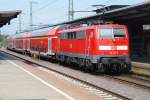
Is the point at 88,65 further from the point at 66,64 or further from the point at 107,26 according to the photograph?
the point at 66,64

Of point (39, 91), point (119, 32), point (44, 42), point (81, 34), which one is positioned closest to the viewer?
point (39, 91)

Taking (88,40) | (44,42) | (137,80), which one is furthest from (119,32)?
(44,42)

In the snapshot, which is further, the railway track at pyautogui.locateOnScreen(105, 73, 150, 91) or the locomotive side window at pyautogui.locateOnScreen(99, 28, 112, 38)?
the locomotive side window at pyautogui.locateOnScreen(99, 28, 112, 38)

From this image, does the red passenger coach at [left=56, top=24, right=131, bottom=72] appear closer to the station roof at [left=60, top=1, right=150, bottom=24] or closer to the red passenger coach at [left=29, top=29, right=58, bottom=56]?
the station roof at [left=60, top=1, right=150, bottom=24]

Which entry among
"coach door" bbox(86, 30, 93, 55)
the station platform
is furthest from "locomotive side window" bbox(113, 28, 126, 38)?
the station platform

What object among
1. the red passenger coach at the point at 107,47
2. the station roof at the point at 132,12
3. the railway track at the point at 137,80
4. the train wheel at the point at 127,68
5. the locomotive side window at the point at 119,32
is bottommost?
the railway track at the point at 137,80

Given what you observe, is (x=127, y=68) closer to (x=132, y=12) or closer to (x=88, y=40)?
(x=88, y=40)

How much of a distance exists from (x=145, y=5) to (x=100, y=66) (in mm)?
6029

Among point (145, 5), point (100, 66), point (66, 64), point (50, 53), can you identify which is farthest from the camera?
point (50, 53)

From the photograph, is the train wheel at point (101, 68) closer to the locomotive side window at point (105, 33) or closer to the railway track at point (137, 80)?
the railway track at point (137, 80)

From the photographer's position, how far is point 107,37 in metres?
24.5

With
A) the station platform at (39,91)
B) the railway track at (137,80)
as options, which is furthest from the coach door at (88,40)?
the station platform at (39,91)

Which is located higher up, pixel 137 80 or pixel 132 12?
pixel 132 12

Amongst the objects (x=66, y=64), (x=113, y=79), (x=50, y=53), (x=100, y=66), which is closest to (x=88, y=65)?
(x=100, y=66)
